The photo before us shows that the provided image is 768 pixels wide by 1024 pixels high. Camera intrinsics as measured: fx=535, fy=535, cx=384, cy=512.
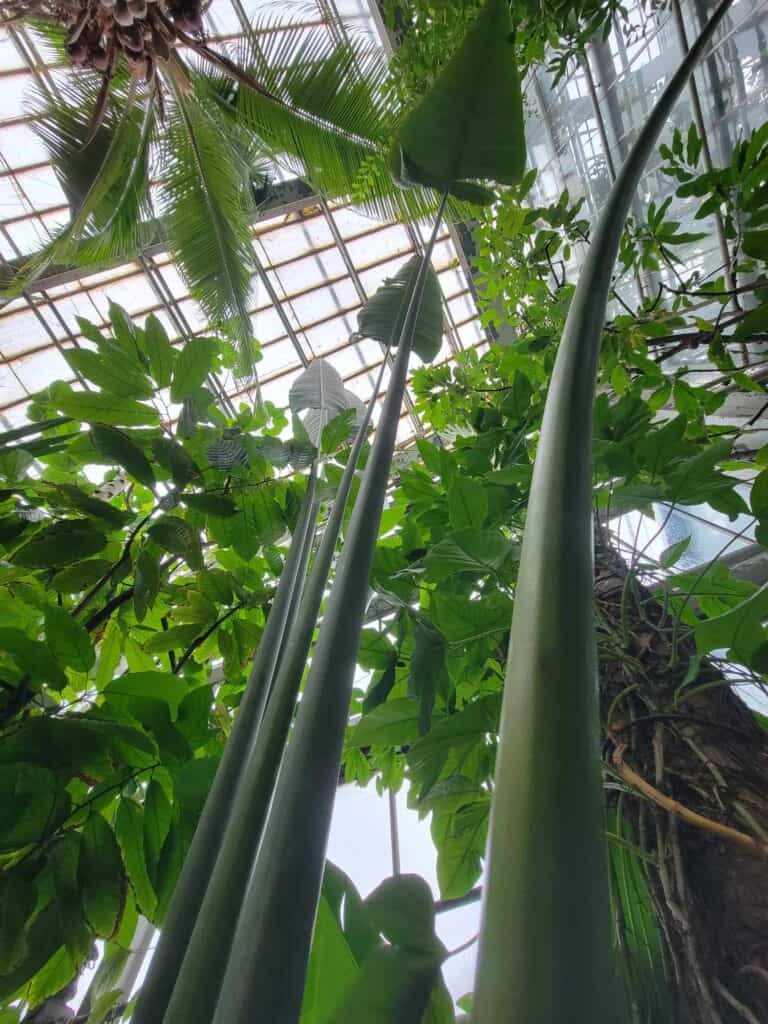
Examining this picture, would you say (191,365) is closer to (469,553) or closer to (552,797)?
(469,553)

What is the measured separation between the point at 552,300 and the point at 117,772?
81.7 inches

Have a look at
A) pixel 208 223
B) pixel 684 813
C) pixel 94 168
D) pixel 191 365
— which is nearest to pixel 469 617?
pixel 684 813

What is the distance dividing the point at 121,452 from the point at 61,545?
0.20 metres

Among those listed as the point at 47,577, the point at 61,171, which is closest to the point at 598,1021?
the point at 47,577

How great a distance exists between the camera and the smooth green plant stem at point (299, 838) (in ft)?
0.78

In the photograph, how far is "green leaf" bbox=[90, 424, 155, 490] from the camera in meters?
1.02

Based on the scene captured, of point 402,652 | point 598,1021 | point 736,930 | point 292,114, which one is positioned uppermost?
point 292,114

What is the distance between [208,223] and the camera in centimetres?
413

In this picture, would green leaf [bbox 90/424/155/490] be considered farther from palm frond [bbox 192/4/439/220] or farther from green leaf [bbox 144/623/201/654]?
palm frond [bbox 192/4/439/220]

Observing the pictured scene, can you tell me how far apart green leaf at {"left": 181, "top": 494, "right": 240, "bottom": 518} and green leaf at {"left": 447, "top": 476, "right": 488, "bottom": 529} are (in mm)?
460

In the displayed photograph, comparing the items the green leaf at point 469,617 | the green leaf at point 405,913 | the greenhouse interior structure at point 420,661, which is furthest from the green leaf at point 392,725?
the green leaf at point 405,913

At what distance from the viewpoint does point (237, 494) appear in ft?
4.10

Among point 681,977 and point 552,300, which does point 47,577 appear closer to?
point 681,977

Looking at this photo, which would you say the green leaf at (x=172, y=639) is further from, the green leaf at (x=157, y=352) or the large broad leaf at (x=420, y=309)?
the large broad leaf at (x=420, y=309)
